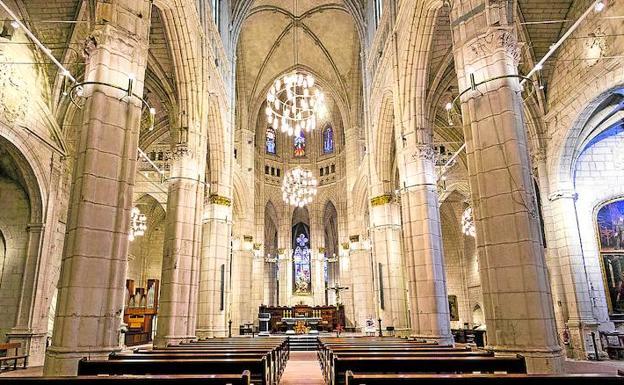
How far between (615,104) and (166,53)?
709 inches

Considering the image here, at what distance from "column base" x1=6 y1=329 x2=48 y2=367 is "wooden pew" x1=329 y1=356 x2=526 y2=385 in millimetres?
14287

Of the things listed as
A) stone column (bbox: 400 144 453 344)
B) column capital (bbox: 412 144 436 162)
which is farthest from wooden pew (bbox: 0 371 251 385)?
column capital (bbox: 412 144 436 162)

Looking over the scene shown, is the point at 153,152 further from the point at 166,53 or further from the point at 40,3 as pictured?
the point at 40,3

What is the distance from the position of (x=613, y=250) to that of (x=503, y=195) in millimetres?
12539

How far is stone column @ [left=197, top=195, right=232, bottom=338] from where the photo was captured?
58.9 feet

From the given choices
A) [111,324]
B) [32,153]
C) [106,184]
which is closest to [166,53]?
[32,153]

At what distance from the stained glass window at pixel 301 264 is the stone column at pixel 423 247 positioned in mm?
22649

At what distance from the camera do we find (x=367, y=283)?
28.5 meters

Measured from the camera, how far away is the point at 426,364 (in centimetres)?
579

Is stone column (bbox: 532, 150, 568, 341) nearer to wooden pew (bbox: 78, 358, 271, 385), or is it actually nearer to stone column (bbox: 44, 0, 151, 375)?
wooden pew (bbox: 78, 358, 271, 385)

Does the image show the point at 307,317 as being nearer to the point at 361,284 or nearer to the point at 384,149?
the point at 361,284

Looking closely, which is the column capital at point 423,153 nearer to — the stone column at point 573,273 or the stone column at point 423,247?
the stone column at point 423,247

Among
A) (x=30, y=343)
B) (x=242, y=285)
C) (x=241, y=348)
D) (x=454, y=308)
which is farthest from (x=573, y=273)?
(x=30, y=343)

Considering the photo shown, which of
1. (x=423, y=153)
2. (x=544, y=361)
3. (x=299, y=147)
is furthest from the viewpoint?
(x=299, y=147)
